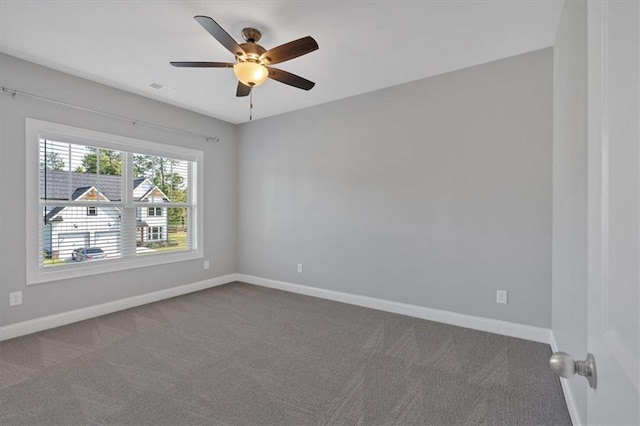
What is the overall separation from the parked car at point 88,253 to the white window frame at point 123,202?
0.07 metres

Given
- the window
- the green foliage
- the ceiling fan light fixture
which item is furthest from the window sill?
the ceiling fan light fixture

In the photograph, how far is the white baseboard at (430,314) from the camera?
289 cm

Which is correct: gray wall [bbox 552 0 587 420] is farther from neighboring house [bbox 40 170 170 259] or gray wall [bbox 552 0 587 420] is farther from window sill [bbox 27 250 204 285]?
neighboring house [bbox 40 170 170 259]

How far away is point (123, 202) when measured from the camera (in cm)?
389

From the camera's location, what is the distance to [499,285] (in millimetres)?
3043

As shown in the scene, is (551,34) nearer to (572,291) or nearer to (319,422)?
(572,291)

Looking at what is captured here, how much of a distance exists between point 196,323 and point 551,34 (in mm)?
4300

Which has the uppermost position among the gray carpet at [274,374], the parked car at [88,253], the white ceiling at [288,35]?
the white ceiling at [288,35]

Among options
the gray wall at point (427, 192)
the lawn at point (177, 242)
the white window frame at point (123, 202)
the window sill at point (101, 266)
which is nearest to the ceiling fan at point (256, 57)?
the gray wall at point (427, 192)

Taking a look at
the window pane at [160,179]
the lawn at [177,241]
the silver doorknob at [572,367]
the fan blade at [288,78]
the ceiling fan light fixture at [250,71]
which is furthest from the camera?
the lawn at [177,241]

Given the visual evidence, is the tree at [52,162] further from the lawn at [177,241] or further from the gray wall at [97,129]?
the lawn at [177,241]

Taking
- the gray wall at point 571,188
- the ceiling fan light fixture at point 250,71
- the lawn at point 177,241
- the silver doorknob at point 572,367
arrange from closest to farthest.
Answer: the silver doorknob at point 572,367
the gray wall at point 571,188
the ceiling fan light fixture at point 250,71
the lawn at point 177,241

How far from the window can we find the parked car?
2.00 ft

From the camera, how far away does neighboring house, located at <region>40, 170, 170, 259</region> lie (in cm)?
329
